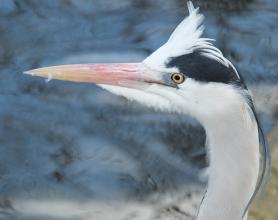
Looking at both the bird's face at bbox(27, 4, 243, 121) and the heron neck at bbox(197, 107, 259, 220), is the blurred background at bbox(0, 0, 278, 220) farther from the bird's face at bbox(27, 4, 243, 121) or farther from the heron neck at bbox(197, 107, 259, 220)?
the bird's face at bbox(27, 4, 243, 121)

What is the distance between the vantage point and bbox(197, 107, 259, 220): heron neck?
229 cm

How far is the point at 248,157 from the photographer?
2291 millimetres

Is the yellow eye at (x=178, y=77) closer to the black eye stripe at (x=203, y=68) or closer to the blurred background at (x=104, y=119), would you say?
the black eye stripe at (x=203, y=68)

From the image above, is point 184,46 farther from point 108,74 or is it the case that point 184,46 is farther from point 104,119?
point 104,119

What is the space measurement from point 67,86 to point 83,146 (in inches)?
13.3

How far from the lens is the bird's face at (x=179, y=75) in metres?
2.30

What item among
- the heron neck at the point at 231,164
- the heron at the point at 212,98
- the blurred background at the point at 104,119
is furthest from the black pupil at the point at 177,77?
the blurred background at the point at 104,119

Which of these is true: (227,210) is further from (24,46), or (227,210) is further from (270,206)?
(24,46)

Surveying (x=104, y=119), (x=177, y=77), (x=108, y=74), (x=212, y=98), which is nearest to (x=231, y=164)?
(x=212, y=98)

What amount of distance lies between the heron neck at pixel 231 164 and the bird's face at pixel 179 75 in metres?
0.06

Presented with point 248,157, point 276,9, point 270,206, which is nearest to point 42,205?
point 270,206

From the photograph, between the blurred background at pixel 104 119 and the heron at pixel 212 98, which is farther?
the blurred background at pixel 104 119

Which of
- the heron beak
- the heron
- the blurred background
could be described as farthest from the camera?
the blurred background

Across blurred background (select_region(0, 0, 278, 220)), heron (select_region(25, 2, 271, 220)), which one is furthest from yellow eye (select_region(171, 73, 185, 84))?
blurred background (select_region(0, 0, 278, 220))
